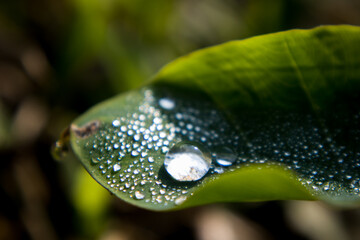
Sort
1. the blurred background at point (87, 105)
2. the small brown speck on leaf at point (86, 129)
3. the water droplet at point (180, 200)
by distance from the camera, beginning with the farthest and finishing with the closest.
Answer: the blurred background at point (87, 105) → the small brown speck on leaf at point (86, 129) → the water droplet at point (180, 200)

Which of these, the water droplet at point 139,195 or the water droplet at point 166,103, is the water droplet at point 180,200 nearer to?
the water droplet at point 139,195

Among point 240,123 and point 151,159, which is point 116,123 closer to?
A: point 151,159

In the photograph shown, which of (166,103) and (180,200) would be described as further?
(166,103)

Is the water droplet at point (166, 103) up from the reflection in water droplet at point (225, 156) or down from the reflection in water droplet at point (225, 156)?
up

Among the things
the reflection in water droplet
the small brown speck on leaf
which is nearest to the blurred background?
the small brown speck on leaf

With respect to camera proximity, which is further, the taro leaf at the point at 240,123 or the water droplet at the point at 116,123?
the water droplet at the point at 116,123

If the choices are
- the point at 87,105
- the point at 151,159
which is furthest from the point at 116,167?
the point at 87,105

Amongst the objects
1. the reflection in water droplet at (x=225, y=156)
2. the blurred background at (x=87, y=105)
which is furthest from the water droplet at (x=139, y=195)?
the blurred background at (x=87, y=105)

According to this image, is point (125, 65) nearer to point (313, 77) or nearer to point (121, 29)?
point (121, 29)

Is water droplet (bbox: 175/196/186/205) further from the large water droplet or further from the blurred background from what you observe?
the blurred background
